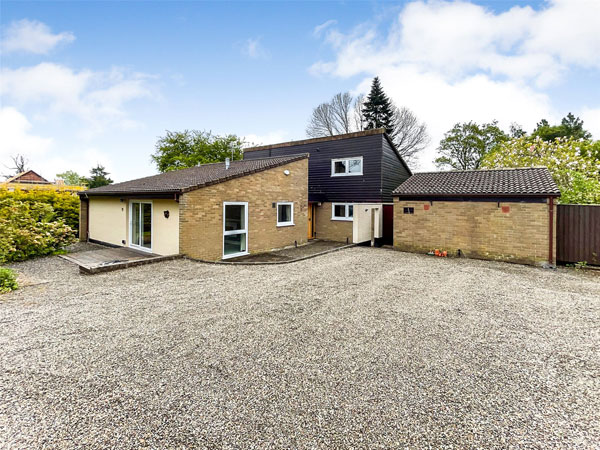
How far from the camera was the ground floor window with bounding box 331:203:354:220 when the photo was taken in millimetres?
15578

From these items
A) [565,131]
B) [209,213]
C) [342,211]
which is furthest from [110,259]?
[565,131]

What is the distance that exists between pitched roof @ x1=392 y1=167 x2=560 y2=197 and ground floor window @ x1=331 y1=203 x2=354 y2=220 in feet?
10.4

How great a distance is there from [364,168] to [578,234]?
8793mm

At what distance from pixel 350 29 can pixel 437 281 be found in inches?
509

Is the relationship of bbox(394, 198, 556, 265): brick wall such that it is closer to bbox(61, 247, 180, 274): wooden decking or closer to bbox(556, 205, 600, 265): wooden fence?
bbox(556, 205, 600, 265): wooden fence

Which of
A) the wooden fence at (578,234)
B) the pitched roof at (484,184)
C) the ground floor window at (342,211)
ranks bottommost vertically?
the wooden fence at (578,234)

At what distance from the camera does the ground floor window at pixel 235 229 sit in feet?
34.1

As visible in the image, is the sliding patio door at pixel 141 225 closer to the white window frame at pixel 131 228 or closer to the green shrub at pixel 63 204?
the white window frame at pixel 131 228

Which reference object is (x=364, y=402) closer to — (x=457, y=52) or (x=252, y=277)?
(x=252, y=277)

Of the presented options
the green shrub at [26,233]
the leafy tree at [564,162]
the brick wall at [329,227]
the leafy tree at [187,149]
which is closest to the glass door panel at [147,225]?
the green shrub at [26,233]

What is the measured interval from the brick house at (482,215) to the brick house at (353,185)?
199 centimetres

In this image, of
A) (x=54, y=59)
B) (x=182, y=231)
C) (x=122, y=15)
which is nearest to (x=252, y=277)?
(x=182, y=231)

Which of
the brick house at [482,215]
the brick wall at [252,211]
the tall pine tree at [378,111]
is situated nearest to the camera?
the brick wall at [252,211]

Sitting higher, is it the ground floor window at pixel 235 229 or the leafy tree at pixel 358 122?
the leafy tree at pixel 358 122
